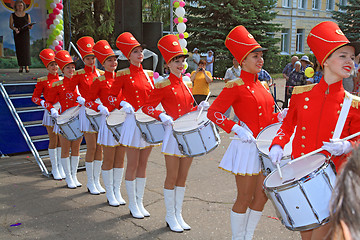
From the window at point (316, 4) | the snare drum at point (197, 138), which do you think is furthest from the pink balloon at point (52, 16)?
the window at point (316, 4)

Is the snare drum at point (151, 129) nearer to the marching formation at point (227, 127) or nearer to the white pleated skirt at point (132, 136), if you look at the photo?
the marching formation at point (227, 127)

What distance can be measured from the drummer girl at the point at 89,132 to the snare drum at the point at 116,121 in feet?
2.32

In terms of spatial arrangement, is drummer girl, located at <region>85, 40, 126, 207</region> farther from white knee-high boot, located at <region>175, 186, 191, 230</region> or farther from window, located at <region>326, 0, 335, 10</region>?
window, located at <region>326, 0, 335, 10</region>

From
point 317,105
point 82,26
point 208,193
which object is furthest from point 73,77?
point 82,26

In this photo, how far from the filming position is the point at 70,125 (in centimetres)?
605

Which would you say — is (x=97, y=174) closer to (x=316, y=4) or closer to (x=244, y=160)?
(x=244, y=160)

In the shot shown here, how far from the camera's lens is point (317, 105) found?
3018mm

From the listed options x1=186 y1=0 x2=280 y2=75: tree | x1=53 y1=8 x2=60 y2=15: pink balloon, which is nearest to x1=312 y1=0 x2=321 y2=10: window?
x1=186 y1=0 x2=280 y2=75: tree

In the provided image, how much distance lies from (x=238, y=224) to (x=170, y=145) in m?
1.20

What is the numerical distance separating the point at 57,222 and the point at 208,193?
2158 millimetres

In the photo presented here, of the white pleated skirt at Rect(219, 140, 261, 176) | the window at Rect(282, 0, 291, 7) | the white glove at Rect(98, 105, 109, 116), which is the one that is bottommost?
the white pleated skirt at Rect(219, 140, 261, 176)

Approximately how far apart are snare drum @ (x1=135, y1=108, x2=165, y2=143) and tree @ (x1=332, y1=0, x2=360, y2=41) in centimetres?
2808

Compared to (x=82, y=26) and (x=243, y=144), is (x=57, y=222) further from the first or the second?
(x=82, y=26)

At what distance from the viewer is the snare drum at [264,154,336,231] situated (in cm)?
257
